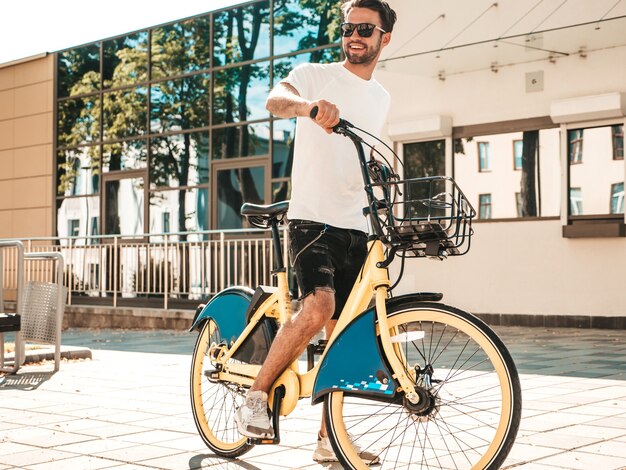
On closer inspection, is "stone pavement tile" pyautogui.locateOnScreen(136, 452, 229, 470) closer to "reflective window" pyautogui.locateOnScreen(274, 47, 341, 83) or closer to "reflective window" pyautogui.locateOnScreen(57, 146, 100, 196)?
"reflective window" pyautogui.locateOnScreen(274, 47, 341, 83)

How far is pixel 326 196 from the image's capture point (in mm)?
4082

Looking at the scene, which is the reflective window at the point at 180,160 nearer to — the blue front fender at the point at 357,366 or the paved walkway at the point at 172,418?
the paved walkway at the point at 172,418

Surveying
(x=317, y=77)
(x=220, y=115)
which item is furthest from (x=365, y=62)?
(x=220, y=115)

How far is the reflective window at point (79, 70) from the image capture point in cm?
2047

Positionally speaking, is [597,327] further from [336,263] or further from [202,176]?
[336,263]

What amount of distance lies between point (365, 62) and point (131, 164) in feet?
51.4

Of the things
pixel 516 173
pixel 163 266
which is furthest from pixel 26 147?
pixel 516 173

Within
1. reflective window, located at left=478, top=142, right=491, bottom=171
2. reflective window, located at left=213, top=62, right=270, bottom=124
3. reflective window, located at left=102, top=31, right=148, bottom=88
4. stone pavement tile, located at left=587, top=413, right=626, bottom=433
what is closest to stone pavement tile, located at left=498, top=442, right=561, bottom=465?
stone pavement tile, located at left=587, top=413, right=626, bottom=433

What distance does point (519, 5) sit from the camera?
12.7 m

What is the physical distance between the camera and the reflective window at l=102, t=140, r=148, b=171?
19078 mm

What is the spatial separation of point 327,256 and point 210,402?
4.09 feet

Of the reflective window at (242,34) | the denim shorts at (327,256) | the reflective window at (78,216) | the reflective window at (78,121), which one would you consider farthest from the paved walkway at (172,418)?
the reflective window at (78,121)

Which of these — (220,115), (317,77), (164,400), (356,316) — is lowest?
(164,400)

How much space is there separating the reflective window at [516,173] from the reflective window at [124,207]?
23.9ft
